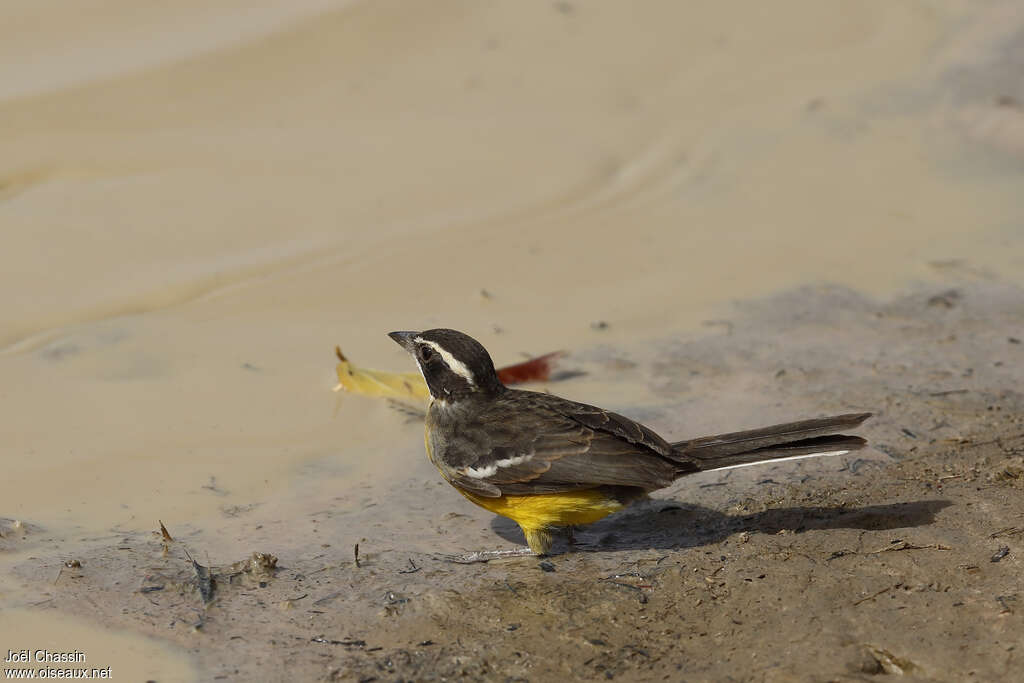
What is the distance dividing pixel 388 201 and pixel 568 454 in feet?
19.6

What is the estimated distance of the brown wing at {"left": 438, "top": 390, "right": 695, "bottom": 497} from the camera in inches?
255

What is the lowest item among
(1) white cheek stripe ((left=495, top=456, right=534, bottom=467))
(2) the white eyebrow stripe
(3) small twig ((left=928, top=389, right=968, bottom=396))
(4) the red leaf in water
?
(3) small twig ((left=928, top=389, right=968, bottom=396))

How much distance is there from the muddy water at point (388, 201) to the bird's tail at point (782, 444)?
5.62 feet

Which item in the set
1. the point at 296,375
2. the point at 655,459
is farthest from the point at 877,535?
the point at 296,375

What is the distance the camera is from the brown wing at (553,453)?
21.3 ft

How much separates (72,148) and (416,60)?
13.6 feet

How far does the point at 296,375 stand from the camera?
9016 mm

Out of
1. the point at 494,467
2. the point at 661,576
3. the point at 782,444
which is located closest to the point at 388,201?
the point at 494,467

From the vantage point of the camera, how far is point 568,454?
6.55 m

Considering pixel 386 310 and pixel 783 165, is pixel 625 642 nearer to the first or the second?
pixel 386 310

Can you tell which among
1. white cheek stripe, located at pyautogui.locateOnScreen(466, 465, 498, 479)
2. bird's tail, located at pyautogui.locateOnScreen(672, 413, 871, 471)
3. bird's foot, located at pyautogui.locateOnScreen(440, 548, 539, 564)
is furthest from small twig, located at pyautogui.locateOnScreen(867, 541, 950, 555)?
white cheek stripe, located at pyautogui.locateOnScreen(466, 465, 498, 479)

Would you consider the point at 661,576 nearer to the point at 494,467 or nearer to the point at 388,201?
the point at 494,467

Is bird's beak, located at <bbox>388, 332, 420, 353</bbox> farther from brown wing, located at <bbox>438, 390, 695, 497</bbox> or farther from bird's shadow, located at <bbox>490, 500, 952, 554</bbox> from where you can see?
bird's shadow, located at <bbox>490, 500, 952, 554</bbox>

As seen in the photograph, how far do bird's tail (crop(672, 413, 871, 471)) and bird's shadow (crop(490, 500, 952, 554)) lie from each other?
0.45 meters
